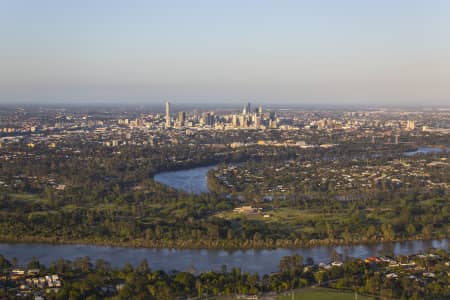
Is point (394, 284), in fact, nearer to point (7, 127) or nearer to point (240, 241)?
point (240, 241)

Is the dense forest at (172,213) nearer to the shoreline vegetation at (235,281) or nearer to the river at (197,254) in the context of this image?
the river at (197,254)

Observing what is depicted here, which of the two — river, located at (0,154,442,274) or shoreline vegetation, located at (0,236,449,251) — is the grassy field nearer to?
river, located at (0,154,442,274)

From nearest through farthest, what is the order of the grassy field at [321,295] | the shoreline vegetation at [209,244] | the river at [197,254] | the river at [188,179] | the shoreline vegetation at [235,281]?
the grassy field at [321,295] < the shoreline vegetation at [235,281] < the river at [197,254] < the shoreline vegetation at [209,244] < the river at [188,179]

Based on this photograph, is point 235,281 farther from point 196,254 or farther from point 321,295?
point 196,254

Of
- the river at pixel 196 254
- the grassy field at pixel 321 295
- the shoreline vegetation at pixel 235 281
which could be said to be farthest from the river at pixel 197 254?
the grassy field at pixel 321 295

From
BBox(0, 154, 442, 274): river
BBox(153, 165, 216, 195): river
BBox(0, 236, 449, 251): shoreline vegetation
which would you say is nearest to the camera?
BBox(0, 154, 442, 274): river

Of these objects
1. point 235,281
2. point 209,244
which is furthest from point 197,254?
point 235,281

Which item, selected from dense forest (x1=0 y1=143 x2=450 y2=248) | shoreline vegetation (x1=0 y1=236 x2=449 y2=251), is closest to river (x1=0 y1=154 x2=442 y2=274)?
shoreline vegetation (x1=0 y1=236 x2=449 y2=251)

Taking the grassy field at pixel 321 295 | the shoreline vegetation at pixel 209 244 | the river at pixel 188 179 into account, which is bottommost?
the river at pixel 188 179

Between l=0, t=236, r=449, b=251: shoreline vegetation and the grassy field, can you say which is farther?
l=0, t=236, r=449, b=251: shoreline vegetation
